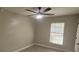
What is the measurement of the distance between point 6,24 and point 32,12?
1.85ft

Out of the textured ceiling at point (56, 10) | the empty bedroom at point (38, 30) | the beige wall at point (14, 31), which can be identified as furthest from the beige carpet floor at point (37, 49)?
the textured ceiling at point (56, 10)

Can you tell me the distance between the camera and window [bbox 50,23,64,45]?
1288 millimetres

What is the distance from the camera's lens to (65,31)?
4.23 ft

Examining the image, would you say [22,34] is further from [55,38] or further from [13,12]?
[55,38]

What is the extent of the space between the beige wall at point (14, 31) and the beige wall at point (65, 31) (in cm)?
16

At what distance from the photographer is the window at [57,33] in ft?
4.23

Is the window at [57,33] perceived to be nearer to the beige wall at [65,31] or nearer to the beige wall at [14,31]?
the beige wall at [65,31]

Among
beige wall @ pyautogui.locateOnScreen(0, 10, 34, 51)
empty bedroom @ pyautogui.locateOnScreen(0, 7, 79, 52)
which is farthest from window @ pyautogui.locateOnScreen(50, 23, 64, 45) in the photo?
beige wall @ pyautogui.locateOnScreen(0, 10, 34, 51)

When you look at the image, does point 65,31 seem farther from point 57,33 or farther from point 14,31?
point 14,31

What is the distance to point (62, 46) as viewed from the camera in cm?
136

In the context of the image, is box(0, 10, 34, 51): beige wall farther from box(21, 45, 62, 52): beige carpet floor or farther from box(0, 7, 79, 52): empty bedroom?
box(21, 45, 62, 52): beige carpet floor

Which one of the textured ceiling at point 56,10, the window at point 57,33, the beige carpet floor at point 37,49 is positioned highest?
the textured ceiling at point 56,10
